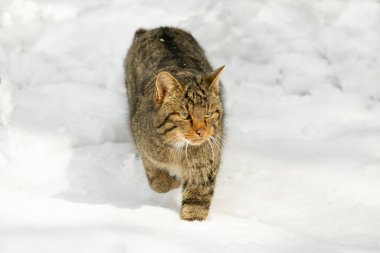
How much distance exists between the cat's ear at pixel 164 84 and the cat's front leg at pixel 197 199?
1.80ft

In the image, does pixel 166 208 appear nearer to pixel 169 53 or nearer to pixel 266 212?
pixel 266 212

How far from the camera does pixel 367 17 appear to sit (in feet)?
19.5

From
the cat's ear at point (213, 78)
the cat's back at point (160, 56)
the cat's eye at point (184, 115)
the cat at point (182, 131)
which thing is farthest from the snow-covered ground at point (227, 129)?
the cat's ear at point (213, 78)

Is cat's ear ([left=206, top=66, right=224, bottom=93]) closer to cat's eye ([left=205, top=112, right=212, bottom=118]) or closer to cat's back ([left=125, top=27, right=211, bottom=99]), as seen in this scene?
cat's eye ([left=205, top=112, right=212, bottom=118])

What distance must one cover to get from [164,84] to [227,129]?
1.26m

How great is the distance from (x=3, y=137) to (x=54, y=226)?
1308 millimetres

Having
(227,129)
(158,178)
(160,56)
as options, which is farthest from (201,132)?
(227,129)

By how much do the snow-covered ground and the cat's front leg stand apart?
2.9 inches

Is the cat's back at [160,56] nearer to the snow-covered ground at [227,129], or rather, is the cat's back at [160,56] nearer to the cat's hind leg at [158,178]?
the snow-covered ground at [227,129]

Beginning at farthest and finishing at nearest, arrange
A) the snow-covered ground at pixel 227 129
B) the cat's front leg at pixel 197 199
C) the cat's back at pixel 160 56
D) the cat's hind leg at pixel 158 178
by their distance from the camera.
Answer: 1. the cat's back at pixel 160 56
2. the cat's hind leg at pixel 158 178
3. the cat's front leg at pixel 197 199
4. the snow-covered ground at pixel 227 129

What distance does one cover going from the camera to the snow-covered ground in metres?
3.54

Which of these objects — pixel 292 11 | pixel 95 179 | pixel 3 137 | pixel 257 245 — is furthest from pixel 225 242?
pixel 292 11

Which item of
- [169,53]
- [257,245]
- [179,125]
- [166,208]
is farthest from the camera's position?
[169,53]

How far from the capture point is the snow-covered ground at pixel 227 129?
11.6 feet
